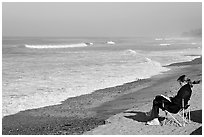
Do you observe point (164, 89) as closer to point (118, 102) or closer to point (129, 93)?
point (129, 93)

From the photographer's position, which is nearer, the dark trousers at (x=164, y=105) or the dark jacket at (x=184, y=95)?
the dark jacket at (x=184, y=95)

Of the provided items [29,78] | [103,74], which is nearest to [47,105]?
[29,78]

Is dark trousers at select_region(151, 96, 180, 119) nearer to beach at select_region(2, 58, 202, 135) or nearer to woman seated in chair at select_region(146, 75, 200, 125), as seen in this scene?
woman seated in chair at select_region(146, 75, 200, 125)

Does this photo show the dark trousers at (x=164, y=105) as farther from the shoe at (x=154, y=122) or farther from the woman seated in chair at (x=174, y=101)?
the shoe at (x=154, y=122)

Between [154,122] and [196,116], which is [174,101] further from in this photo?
[196,116]

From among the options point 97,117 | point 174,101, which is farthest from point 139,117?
point 97,117

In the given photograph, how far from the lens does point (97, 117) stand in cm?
870

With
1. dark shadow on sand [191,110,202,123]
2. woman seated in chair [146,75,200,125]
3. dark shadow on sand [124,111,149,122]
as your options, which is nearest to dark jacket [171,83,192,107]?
woman seated in chair [146,75,200,125]

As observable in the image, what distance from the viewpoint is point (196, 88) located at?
1112cm

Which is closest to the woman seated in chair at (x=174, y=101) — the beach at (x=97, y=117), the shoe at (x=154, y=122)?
the shoe at (x=154, y=122)

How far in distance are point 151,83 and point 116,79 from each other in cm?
178

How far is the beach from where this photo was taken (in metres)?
7.06

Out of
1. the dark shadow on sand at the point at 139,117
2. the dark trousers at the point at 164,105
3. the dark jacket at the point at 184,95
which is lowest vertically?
the dark shadow on sand at the point at 139,117

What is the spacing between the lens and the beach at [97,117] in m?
7.06
